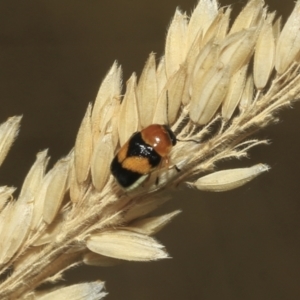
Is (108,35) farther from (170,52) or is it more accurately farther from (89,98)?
(170,52)

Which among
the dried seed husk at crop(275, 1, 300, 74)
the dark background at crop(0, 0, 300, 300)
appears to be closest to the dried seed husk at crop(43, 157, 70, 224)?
the dried seed husk at crop(275, 1, 300, 74)

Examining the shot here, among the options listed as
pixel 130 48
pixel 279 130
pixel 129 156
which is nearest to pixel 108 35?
pixel 130 48

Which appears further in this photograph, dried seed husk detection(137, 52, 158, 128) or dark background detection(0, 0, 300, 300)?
dark background detection(0, 0, 300, 300)

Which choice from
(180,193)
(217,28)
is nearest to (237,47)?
(217,28)

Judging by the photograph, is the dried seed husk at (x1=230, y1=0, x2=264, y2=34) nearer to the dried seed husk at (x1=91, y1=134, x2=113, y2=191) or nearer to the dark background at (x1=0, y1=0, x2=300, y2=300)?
the dried seed husk at (x1=91, y1=134, x2=113, y2=191)

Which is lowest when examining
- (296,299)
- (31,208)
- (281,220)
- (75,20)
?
(296,299)

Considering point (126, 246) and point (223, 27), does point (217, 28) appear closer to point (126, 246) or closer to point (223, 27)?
point (223, 27)
